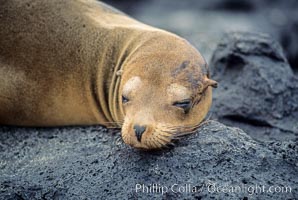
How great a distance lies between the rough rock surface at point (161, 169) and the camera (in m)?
4.25

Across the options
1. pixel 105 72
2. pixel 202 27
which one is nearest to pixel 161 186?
pixel 105 72

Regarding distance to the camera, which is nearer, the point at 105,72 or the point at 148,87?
the point at 148,87

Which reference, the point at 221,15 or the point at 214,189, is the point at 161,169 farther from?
the point at 221,15

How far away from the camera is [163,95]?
4.58 meters

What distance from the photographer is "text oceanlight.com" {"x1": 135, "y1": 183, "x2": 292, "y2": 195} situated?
4.18m

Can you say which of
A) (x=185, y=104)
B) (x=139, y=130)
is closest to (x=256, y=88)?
(x=185, y=104)

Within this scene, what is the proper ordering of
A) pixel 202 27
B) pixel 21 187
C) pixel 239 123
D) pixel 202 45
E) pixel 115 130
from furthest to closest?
pixel 202 27
pixel 202 45
pixel 239 123
pixel 115 130
pixel 21 187

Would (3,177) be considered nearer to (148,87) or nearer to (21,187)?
(21,187)

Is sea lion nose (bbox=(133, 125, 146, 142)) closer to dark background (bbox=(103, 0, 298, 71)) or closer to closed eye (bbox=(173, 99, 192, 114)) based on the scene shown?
closed eye (bbox=(173, 99, 192, 114))

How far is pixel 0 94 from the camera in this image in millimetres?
5570

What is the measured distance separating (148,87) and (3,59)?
177 cm

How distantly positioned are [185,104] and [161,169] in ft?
2.00

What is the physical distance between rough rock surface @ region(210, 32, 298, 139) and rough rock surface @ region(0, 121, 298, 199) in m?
1.04

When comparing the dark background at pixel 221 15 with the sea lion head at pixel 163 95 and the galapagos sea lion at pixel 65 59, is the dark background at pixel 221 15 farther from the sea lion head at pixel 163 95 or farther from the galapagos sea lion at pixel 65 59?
the sea lion head at pixel 163 95
